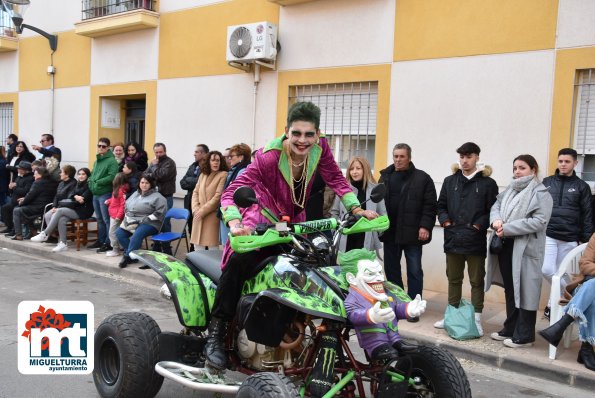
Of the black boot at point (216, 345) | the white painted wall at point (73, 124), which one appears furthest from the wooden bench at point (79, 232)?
the black boot at point (216, 345)

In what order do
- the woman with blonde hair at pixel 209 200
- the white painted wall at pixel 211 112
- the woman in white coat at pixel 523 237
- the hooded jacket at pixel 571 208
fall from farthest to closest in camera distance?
1. the white painted wall at pixel 211 112
2. the woman with blonde hair at pixel 209 200
3. the hooded jacket at pixel 571 208
4. the woman in white coat at pixel 523 237

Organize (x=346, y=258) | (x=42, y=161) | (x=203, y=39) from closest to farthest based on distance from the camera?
(x=346, y=258), (x=203, y=39), (x=42, y=161)

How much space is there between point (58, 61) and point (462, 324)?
12.0 meters

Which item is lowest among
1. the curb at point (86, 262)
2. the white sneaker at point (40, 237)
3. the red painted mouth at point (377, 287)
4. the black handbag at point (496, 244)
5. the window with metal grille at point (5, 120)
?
the curb at point (86, 262)

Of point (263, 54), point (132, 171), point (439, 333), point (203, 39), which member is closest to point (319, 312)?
point (439, 333)

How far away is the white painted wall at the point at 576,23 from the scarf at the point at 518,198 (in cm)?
231

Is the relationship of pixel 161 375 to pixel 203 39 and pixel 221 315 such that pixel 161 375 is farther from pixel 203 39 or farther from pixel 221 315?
pixel 203 39

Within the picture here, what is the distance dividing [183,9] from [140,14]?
3.10 ft

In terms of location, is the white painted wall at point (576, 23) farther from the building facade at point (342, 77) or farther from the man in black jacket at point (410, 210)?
the man in black jacket at point (410, 210)

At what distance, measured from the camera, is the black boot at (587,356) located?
5.38 metres

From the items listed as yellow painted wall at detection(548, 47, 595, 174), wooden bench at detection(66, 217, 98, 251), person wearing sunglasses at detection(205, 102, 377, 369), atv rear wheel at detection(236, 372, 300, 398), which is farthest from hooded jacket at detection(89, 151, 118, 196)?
atv rear wheel at detection(236, 372, 300, 398)

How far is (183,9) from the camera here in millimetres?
11594

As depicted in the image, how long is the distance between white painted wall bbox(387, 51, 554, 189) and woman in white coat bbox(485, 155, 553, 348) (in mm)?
1651

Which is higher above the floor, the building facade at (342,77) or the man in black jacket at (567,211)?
the building facade at (342,77)
